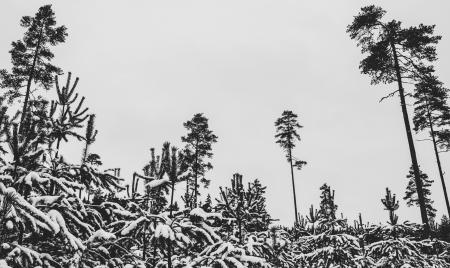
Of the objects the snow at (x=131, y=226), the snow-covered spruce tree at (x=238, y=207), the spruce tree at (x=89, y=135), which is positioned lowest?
the snow at (x=131, y=226)

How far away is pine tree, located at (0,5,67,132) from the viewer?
19672mm

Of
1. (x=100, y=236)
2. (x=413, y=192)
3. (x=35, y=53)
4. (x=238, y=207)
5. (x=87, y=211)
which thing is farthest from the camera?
(x=413, y=192)

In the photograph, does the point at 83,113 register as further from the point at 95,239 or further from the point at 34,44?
the point at 34,44

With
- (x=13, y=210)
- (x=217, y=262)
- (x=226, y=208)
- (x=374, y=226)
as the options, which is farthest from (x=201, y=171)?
(x=13, y=210)

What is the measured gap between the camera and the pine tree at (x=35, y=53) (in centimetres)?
1967

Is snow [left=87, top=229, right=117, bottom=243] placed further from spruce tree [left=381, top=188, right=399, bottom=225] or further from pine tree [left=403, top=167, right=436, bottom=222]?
pine tree [left=403, top=167, right=436, bottom=222]

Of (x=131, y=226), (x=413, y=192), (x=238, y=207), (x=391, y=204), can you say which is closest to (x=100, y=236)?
(x=131, y=226)

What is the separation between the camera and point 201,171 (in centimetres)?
2933

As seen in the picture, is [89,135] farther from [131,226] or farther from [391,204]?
[391,204]

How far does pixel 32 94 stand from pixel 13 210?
18978 millimetres

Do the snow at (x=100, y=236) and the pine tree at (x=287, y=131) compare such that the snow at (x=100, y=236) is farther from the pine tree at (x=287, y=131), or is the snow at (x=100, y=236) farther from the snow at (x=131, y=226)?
the pine tree at (x=287, y=131)

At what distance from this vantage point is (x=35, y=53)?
20328 mm

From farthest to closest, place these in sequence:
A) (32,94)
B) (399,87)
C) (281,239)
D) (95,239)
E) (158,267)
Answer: (32,94), (399,87), (281,239), (158,267), (95,239)

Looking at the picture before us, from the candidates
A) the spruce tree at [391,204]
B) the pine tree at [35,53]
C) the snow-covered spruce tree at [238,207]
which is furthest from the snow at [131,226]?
the pine tree at [35,53]
